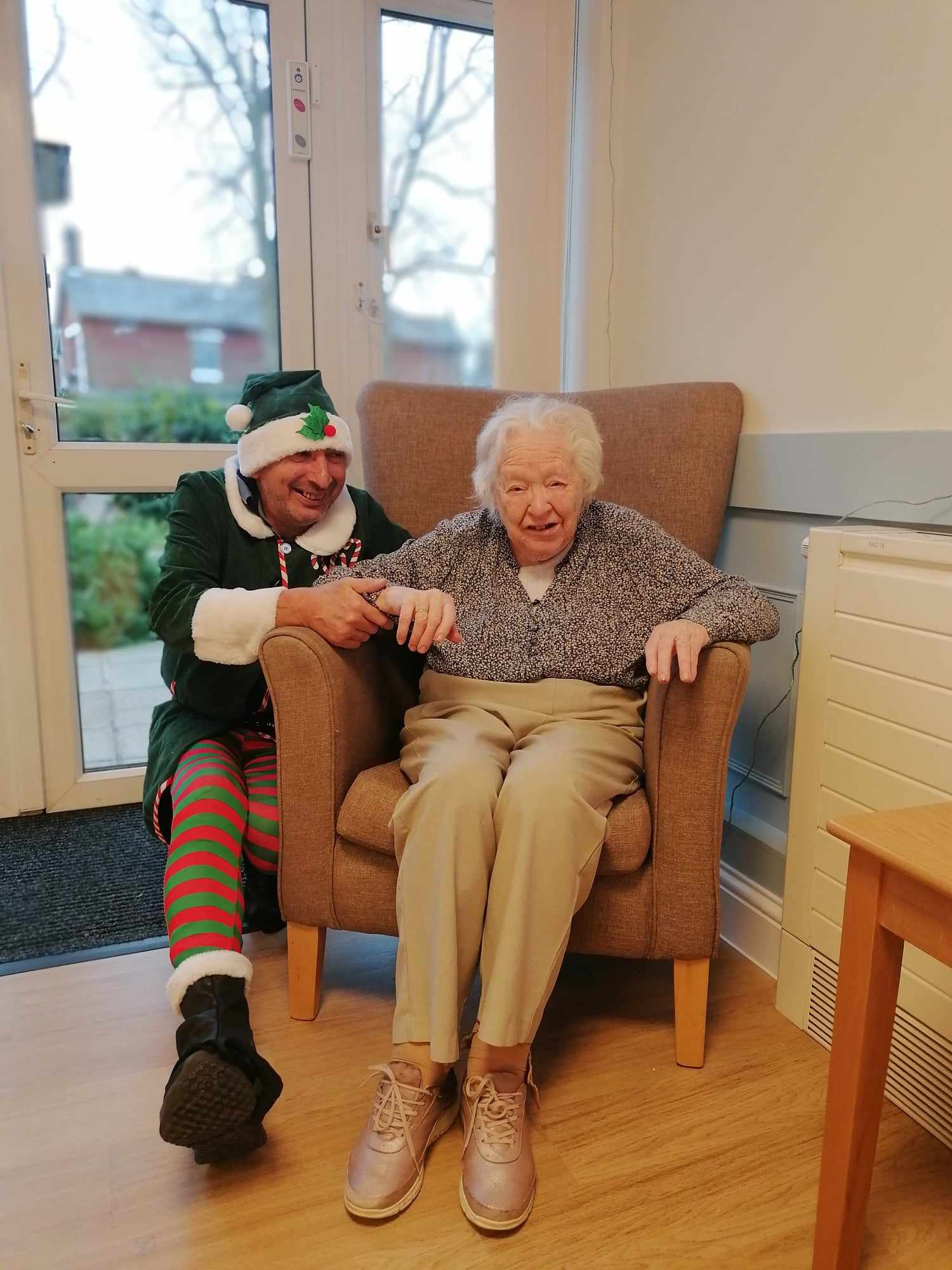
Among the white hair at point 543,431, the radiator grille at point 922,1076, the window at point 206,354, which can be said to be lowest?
the radiator grille at point 922,1076

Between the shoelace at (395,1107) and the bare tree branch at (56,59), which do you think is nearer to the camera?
the shoelace at (395,1107)

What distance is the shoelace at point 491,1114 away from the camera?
1166 mm

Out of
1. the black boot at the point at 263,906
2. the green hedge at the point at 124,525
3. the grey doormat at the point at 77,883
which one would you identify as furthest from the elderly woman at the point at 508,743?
the green hedge at the point at 124,525

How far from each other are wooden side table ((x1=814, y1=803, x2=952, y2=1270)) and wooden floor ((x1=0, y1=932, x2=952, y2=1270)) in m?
0.14

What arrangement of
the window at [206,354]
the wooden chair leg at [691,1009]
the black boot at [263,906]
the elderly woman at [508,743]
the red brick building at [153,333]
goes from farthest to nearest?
the window at [206,354] → the red brick building at [153,333] → the black boot at [263,906] → the wooden chair leg at [691,1009] → the elderly woman at [508,743]

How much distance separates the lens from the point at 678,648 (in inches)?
49.9

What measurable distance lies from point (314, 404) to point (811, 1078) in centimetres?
138

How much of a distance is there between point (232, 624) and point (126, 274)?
49.4 inches

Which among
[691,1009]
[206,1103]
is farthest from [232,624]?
[691,1009]

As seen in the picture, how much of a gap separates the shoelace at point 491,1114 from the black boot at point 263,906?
646mm

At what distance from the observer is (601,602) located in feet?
4.91

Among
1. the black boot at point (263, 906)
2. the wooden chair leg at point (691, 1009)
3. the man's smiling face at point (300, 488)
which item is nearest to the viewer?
the wooden chair leg at point (691, 1009)

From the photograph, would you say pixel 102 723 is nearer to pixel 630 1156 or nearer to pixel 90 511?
pixel 90 511

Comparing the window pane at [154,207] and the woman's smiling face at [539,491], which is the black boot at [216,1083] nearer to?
the woman's smiling face at [539,491]
